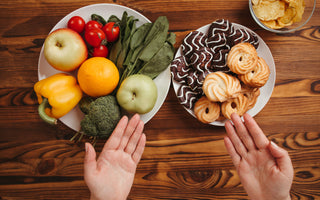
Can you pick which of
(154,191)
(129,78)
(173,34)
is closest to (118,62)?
(129,78)

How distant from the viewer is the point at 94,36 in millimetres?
1097

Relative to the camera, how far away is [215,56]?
1199 millimetres

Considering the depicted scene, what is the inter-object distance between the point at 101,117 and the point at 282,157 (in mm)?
825

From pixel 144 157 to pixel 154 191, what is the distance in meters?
0.22

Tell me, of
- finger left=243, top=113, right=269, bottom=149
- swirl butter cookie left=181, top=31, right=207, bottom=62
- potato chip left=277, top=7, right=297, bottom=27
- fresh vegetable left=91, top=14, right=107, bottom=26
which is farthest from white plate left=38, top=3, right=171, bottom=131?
potato chip left=277, top=7, right=297, bottom=27

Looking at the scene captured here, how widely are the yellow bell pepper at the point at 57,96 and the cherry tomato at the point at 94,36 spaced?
0.71 ft

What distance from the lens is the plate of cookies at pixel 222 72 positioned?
1126mm

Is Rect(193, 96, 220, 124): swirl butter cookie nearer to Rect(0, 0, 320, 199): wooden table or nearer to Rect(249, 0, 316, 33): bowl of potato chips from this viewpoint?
Rect(0, 0, 320, 199): wooden table

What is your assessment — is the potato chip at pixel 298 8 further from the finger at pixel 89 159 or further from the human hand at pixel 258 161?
the finger at pixel 89 159

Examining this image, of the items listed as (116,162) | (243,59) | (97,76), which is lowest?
(116,162)

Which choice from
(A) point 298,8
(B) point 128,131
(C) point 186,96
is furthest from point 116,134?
(A) point 298,8

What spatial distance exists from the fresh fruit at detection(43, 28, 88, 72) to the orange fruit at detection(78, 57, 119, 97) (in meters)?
0.07

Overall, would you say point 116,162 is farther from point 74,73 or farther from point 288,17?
point 288,17

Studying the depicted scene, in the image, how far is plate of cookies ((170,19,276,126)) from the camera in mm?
1126
